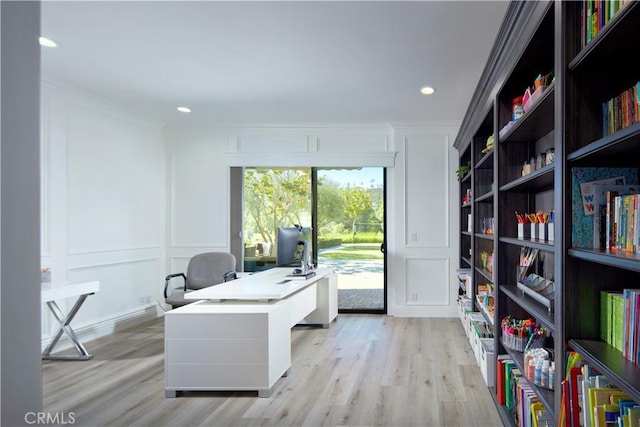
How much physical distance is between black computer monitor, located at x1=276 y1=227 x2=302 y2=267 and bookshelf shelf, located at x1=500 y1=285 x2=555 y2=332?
2.26 meters

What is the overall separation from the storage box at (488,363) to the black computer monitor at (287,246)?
2.02 metres

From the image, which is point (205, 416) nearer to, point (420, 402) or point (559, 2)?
point (420, 402)

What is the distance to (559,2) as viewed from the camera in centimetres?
153

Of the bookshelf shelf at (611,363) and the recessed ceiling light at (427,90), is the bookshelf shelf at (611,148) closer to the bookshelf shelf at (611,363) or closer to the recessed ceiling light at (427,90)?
the bookshelf shelf at (611,363)

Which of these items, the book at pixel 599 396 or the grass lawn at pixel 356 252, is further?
the grass lawn at pixel 356 252

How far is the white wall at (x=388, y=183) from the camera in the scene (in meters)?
5.43

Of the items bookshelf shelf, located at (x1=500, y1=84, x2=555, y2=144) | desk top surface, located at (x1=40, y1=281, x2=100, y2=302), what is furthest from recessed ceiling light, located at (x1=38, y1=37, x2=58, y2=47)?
bookshelf shelf, located at (x1=500, y1=84, x2=555, y2=144)

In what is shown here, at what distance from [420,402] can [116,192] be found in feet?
13.0

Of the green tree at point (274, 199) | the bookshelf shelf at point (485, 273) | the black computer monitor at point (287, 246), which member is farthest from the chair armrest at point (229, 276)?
the bookshelf shelf at point (485, 273)

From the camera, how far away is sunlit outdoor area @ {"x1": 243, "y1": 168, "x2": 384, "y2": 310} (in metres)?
5.75

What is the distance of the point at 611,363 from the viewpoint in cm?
124

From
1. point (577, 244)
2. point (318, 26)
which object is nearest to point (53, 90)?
point (318, 26)

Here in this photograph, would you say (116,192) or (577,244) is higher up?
(116,192)

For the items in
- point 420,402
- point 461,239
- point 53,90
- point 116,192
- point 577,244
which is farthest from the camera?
point 461,239
